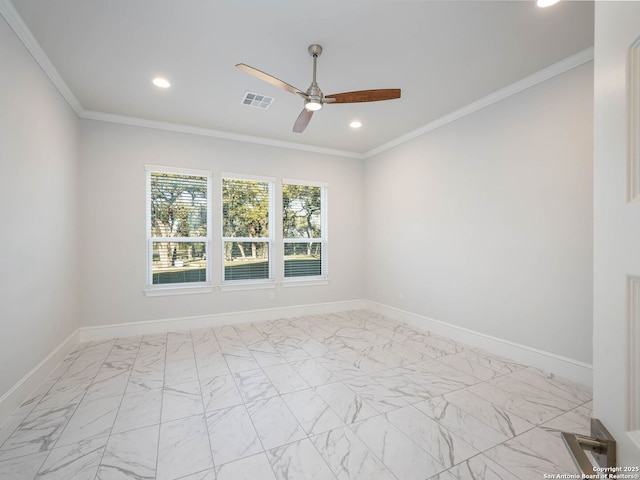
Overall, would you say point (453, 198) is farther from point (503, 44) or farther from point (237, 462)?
point (237, 462)

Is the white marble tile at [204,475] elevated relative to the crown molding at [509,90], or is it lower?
lower

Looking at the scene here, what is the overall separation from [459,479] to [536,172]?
9.79 ft

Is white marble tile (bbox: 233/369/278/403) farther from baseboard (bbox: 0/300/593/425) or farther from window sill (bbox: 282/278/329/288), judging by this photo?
window sill (bbox: 282/278/329/288)

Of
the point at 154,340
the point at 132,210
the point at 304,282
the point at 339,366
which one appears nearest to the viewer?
the point at 339,366

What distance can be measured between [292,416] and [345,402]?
472 millimetres

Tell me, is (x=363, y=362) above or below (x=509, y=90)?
below

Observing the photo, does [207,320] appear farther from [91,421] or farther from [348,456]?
[348,456]

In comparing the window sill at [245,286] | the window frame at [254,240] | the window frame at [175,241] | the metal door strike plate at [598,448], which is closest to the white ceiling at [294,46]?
the window frame at [175,241]

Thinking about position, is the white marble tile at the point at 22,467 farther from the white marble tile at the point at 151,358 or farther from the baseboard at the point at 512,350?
the baseboard at the point at 512,350

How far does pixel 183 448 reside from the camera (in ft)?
6.59

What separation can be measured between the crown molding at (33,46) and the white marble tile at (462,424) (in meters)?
4.42

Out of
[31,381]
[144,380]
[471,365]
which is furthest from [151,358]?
[471,365]

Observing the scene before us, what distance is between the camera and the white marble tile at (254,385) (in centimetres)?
270

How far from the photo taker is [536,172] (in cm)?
326
